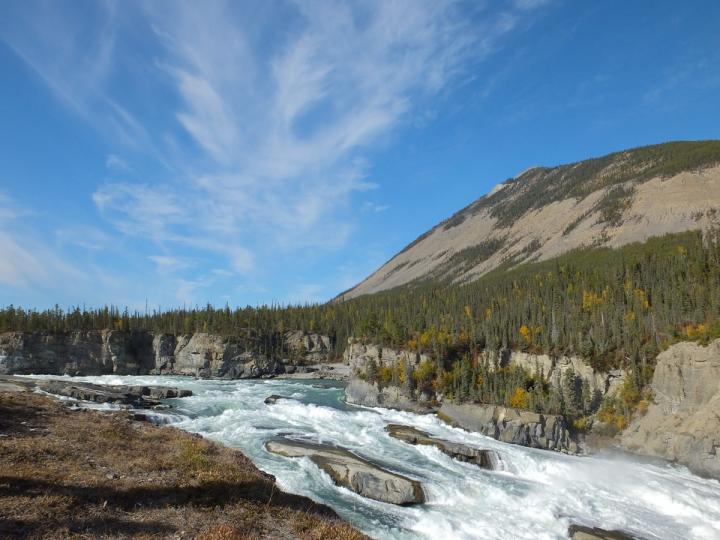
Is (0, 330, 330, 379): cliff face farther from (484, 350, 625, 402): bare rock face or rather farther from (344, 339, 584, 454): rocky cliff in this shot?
(484, 350, 625, 402): bare rock face

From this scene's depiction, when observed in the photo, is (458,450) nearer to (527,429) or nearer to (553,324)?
(527,429)

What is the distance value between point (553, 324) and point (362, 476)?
6348 cm

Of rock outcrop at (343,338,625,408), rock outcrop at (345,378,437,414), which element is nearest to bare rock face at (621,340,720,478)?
rock outcrop at (343,338,625,408)

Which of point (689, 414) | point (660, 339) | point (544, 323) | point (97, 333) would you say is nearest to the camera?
point (689, 414)

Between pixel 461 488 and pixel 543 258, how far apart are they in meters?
175

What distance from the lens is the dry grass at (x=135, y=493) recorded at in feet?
42.6

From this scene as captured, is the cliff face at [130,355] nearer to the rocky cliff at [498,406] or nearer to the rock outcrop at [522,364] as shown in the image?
the rock outcrop at [522,364]

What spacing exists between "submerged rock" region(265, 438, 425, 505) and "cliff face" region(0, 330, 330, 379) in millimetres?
96247

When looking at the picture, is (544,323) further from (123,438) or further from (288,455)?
(123,438)

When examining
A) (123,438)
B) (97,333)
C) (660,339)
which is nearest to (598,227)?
(660,339)

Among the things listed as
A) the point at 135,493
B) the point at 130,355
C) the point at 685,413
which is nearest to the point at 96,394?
the point at 135,493

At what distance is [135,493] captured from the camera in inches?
621

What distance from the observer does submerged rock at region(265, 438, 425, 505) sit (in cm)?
2845

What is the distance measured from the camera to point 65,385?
5812 centimetres
